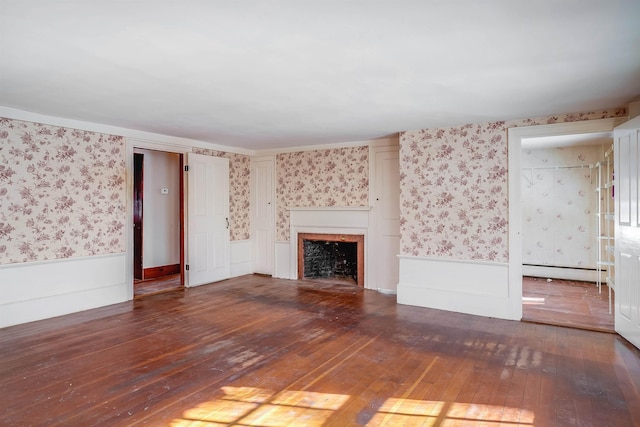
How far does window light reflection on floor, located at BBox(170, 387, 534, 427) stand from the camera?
7.41ft

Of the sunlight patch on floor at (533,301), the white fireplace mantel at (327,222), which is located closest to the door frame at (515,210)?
the sunlight patch on floor at (533,301)

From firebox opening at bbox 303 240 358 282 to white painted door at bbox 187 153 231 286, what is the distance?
55.8 inches

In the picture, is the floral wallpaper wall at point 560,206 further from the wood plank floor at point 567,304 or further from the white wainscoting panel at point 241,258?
the white wainscoting panel at point 241,258

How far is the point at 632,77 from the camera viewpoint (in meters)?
3.04

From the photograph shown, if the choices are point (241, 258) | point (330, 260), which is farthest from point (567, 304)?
point (241, 258)

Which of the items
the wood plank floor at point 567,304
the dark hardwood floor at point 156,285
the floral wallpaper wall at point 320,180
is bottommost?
the wood plank floor at point 567,304

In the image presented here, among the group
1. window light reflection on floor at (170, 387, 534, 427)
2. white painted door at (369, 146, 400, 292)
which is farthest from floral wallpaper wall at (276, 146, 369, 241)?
window light reflection on floor at (170, 387, 534, 427)

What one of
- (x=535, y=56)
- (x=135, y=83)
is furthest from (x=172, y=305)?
(x=535, y=56)

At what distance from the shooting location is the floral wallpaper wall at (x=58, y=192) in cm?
414

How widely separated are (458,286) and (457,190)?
3.91ft

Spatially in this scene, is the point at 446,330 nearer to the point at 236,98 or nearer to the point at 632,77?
the point at 632,77

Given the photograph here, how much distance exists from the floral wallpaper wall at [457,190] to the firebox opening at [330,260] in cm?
189

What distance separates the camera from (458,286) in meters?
4.79

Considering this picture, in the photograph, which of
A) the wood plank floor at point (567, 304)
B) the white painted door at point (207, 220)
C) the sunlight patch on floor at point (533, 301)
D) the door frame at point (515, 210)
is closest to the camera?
the wood plank floor at point (567, 304)
